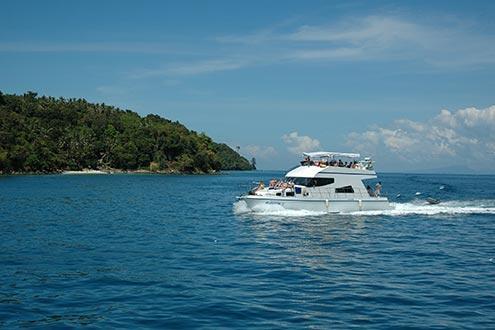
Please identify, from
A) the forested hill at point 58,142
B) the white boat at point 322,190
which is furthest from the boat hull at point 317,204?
the forested hill at point 58,142

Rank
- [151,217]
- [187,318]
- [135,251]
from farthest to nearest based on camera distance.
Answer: [151,217]
[135,251]
[187,318]

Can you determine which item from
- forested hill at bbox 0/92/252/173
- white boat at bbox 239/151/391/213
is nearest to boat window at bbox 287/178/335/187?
white boat at bbox 239/151/391/213

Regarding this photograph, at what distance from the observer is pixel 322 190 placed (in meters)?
46.8

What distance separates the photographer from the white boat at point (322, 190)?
149 feet

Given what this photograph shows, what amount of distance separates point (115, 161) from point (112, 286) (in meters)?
173

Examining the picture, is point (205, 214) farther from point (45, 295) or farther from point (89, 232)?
point (45, 295)

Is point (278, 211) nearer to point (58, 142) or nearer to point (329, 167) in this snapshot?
point (329, 167)

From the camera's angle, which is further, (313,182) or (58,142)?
(58,142)

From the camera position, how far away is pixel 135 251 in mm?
27172

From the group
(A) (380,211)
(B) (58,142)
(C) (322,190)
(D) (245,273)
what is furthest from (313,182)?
(B) (58,142)

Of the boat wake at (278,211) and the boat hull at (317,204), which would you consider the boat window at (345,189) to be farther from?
the boat wake at (278,211)

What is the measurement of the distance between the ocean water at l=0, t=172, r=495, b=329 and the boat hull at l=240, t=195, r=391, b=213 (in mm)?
3377

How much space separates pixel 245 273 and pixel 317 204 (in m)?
24.8

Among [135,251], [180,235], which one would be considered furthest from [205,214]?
[135,251]
